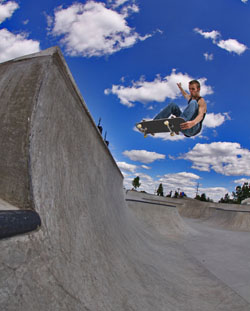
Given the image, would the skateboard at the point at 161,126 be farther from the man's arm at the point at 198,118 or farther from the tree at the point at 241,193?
the tree at the point at 241,193

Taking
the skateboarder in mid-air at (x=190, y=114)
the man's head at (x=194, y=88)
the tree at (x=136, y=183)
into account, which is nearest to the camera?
the skateboarder in mid-air at (x=190, y=114)

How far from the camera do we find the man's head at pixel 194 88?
9945 millimetres

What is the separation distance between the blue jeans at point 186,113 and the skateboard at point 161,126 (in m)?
0.27

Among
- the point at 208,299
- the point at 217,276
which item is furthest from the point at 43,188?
the point at 217,276

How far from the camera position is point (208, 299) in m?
2.91

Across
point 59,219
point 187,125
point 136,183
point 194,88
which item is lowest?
point 59,219

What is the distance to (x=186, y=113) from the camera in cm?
905

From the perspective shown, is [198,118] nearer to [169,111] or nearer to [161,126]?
[169,111]

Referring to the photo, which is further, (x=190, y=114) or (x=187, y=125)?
(x=190, y=114)

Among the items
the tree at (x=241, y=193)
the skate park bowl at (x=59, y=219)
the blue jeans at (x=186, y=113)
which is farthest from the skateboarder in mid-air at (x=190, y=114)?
the tree at (x=241, y=193)

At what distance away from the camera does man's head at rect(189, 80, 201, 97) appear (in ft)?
32.6

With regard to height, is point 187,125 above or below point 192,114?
below

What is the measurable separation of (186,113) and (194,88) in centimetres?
196

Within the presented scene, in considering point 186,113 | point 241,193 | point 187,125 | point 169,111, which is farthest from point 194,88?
point 241,193
